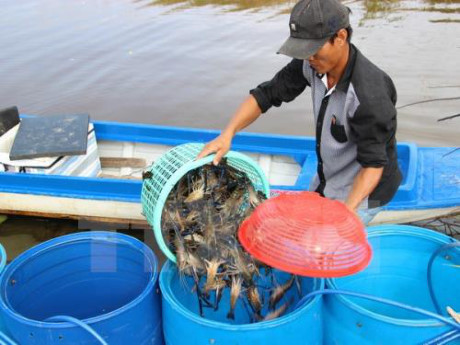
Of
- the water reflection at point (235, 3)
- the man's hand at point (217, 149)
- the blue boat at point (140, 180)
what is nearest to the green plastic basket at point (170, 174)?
the man's hand at point (217, 149)

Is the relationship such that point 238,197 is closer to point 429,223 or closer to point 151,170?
point 151,170

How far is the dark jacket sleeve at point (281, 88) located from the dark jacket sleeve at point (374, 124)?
648 mm

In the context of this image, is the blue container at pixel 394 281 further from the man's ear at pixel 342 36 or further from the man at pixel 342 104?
the man's ear at pixel 342 36

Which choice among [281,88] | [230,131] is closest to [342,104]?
[281,88]

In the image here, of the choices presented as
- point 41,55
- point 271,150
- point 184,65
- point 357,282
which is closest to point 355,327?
point 357,282

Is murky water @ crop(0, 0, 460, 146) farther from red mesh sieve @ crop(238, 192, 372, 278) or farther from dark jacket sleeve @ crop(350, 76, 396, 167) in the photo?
red mesh sieve @ crop(238, 192, 372, 278)

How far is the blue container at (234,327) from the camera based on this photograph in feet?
6.16

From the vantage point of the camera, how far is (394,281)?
8.59 ft

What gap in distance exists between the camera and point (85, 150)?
4414 millimetres

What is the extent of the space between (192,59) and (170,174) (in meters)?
8.12

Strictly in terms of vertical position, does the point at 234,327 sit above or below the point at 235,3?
above

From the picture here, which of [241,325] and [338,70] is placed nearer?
[241,325]

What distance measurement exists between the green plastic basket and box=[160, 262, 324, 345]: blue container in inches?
9.4

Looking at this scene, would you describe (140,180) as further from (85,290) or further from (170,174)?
(170,174)
